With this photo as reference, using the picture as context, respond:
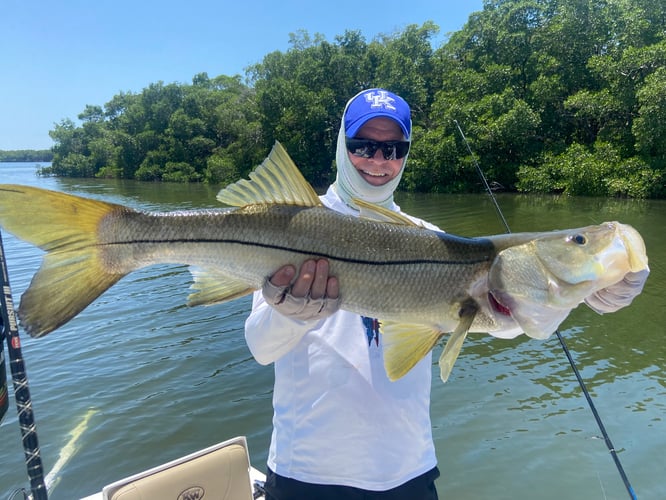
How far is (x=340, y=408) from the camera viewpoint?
201cm

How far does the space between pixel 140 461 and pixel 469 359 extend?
5.12 m

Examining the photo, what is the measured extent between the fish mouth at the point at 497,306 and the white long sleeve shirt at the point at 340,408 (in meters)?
0.46

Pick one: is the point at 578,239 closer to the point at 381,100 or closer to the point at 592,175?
the point at 381,100

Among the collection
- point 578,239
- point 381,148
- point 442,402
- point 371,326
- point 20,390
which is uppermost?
point 381,148

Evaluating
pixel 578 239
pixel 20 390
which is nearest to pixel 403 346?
pixel 578 239

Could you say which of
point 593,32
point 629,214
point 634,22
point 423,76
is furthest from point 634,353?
point 423,76

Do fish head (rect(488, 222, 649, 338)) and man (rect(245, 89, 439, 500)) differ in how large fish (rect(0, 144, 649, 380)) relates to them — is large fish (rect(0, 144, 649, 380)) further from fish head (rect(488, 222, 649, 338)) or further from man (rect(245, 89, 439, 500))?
man (rect(245, 89, 439, 500))

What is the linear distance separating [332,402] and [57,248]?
128cm

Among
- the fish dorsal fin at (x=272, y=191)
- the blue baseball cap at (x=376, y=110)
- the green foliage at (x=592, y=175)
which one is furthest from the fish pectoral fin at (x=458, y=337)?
the green foliage at (x=592, y=175)

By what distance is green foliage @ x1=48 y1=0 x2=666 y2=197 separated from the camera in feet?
82.3

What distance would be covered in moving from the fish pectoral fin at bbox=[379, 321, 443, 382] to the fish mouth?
27 centimetres

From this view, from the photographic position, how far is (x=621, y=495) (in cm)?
467

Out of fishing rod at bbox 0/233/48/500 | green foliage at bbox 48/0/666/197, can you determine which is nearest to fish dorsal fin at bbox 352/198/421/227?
fishing rod at bbox 0/233/48/500

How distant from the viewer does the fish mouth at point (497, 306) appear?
1923 mm
